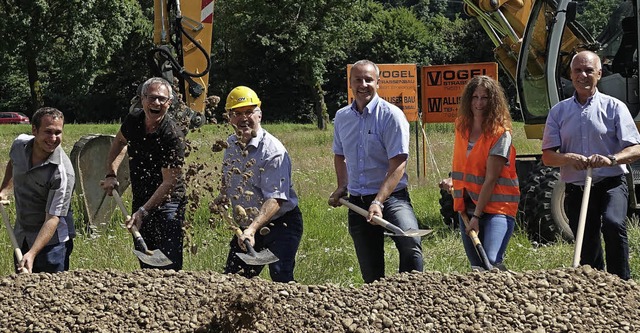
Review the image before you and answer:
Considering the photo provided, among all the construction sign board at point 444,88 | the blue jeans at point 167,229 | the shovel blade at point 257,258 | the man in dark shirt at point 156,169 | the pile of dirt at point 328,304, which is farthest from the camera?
the construction sign board at point 444,88

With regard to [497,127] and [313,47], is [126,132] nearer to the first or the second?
[497,127]

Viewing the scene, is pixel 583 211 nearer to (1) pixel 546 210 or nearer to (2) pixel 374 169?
(2) pixel 374 169

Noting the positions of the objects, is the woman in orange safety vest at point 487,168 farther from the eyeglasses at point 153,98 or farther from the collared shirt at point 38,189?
the collared shirt at point 38,189

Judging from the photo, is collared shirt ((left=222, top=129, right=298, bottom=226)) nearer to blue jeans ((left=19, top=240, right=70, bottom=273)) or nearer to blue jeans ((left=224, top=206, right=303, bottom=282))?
blue jeans ((left=224, top=206, right=303, bottom=282))

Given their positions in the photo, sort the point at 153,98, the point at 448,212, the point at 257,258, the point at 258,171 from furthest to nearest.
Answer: the point at 448,212
the point at 153,98
the point at 258,171
the point at 257,258

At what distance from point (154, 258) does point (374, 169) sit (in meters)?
1.51

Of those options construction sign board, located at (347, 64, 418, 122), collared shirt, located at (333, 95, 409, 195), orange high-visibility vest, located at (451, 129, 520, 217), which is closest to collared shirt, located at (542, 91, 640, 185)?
orange high-visibility vest, located at (451, 129, 520, 217)

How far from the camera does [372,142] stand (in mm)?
6309

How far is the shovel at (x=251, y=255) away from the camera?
5.85 metres

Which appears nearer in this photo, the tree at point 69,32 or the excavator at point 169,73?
the excavator at point 169,73

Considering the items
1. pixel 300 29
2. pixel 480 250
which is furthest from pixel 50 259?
pixel 300 29

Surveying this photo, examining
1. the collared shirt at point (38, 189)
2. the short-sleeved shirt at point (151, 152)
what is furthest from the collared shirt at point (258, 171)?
the collared shirt at point (38, 189)

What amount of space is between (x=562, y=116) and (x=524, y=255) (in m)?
2.29

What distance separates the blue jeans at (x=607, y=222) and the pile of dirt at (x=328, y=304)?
0.91 metres
